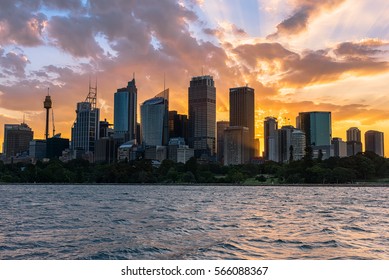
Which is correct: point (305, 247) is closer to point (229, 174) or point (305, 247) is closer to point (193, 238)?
point (193, 238)

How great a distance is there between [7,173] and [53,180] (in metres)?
14.8

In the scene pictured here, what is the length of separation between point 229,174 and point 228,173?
4.88 m

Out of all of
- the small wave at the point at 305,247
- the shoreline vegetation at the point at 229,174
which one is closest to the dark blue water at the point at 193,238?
the small wave at the point at 305,247

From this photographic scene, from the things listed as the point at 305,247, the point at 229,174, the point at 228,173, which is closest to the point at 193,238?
the point at 305,247

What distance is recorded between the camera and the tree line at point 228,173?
126m

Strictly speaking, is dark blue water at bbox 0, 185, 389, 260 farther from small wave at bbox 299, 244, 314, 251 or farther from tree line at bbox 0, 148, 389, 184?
tree line at bbox 0, 148, 389, 184

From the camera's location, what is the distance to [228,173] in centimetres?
14600

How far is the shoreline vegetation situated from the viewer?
413ft

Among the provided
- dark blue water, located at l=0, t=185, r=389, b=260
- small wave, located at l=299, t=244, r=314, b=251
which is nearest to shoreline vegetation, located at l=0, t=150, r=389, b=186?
dark blue water, located at l=0, t=185, r=389, b=260

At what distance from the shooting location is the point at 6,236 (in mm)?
20453

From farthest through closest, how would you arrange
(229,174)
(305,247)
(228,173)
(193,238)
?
(228,173)
(229,174)
(193,238)
(305,247)

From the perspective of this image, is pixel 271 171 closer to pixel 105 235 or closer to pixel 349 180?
pixel 349 180
